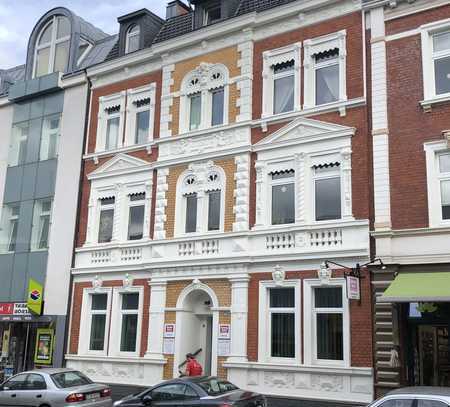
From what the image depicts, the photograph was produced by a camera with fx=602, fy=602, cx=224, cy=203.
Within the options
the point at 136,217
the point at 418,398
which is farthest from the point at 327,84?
the point at 418,398

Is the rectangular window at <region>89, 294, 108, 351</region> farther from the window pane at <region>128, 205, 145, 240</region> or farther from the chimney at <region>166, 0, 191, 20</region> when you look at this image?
the chimney at <region>166, 0, 191, 20</region>

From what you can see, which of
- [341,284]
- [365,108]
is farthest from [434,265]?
[365,108]

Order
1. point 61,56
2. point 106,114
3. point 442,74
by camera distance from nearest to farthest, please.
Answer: point 442,74 → point 106,114 → point 61,56

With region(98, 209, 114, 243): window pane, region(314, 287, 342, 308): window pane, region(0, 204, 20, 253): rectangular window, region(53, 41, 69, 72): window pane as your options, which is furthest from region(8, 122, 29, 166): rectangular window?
region(314, 287, 342, 308): window pane

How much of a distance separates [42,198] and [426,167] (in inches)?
608

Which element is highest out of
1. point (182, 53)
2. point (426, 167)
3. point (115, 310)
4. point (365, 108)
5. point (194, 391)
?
point (182, 53)

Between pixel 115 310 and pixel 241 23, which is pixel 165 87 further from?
pixel 115 310

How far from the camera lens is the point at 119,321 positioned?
20.9 meters

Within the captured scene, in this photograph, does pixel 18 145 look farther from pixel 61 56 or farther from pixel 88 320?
pixel 88 320

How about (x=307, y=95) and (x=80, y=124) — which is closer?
(x=307, y=95)

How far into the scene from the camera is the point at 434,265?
15156 millimetres

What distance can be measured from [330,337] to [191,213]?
6421mm

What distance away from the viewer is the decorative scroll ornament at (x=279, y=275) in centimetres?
1758

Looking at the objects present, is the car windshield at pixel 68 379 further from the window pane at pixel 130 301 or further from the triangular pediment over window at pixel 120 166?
the triangular pediment over window at pixel 120 166
